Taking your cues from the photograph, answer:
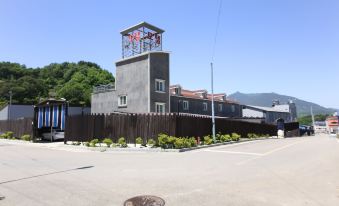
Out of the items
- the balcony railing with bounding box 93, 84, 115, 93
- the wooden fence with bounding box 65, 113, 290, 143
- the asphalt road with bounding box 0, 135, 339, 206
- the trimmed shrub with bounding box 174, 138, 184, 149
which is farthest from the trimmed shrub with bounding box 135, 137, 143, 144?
the balcony railing with bounding box 93, 84, 115, 93

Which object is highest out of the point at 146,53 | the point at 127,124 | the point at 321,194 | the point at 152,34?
the point at 152,34

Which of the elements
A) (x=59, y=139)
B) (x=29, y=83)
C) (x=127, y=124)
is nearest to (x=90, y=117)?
(x=127, y=124)

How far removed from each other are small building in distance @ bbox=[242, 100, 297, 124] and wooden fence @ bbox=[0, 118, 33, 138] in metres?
47.5

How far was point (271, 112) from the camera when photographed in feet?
253

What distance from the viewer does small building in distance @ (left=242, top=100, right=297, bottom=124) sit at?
70.0m

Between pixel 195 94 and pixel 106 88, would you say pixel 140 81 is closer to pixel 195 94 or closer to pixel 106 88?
pixel 106 88

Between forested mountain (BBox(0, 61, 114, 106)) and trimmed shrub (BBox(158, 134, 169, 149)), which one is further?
forested mountain (BBox(0, 61, 114, 106))

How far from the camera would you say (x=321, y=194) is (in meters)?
8.05

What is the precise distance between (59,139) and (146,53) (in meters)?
13.0

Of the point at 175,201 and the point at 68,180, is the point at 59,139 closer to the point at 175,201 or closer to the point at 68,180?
the point at 68,180

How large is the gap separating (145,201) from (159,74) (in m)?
28.0

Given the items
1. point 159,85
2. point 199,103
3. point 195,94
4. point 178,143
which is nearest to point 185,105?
point 199,103

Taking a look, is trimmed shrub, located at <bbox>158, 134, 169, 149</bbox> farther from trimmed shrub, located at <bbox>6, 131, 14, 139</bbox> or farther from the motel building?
trimmed shrub, located at <bbox>6, 131, 14, 139</bbox>

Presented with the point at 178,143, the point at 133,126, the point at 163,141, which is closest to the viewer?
the point at 178,143
